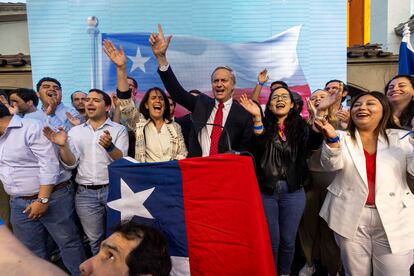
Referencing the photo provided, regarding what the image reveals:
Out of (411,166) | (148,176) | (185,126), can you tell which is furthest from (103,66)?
(411,166)

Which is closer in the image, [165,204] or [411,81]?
[165,204]

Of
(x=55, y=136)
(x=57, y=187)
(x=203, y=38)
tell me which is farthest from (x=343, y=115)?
(x=203, y=38)

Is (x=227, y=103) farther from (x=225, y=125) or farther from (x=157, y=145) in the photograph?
(x=157, y=145)

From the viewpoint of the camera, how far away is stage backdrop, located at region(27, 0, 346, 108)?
5.10 m

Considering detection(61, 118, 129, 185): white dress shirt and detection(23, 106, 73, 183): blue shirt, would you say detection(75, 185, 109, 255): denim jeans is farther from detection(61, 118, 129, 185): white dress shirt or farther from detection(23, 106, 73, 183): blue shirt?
detection(23, 106, 73, 183): blue shirt

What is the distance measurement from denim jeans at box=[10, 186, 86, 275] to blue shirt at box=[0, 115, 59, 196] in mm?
162

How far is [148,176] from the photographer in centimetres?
216

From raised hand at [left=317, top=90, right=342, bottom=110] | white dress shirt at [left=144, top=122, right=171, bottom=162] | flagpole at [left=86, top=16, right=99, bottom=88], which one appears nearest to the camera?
raised hand at [left=317, top=90, right=342, bottom=110]

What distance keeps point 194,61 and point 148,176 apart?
3484 mm

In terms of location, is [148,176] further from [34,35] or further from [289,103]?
[34,35]

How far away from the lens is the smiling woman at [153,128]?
8.87 feet

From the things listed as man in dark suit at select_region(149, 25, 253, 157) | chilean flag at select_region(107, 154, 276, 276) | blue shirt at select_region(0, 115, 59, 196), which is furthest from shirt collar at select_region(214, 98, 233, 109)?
blue shirt at select_region(0, 115, 59, 196)

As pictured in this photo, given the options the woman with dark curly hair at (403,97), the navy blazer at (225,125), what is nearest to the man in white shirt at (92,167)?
the navy blazer at (225,125)

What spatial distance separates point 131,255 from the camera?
4.57 feet
